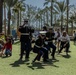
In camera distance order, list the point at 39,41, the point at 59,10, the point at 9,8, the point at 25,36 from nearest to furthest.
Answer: the point at 39,41 < the point at 25,36 < the point at 9,8 < the point at 59,10

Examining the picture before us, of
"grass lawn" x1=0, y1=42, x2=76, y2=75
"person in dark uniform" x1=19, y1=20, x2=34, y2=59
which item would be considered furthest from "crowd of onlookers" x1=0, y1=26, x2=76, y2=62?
"grass lawn" x1=0, y1=42, x2=76, y2=75

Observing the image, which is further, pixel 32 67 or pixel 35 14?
pixel 35 14

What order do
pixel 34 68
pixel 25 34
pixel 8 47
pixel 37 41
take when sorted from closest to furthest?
pixel 34 68, pixel 37 41, pixel 25 34, pixel 8 47

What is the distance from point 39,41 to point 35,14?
71.9m

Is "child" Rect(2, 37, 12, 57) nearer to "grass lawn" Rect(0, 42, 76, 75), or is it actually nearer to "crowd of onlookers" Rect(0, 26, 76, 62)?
"crowd of onlookers" Rect(0, 26, 76, 62)

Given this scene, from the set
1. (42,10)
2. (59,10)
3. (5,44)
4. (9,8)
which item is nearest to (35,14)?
(42,10)

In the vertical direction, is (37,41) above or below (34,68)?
above

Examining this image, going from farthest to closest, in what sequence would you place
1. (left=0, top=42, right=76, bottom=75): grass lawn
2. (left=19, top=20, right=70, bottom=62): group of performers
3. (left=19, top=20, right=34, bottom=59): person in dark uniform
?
(left=19, top=20, right=34, bottom=59): person in dark uniform
(left=19, top=20, right=70, bottom=62): group of performers
(left=0, top=42, right=76, bottom=75): grass lawn

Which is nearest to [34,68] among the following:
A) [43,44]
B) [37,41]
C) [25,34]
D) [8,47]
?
[37,41]

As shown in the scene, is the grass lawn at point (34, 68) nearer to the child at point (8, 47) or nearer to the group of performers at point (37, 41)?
the group of performers at point (37, 41)

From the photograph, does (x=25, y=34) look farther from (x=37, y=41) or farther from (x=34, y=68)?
(x=34, y=68)

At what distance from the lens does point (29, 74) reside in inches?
443

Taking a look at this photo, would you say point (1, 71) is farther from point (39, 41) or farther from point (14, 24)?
point (14, 24)

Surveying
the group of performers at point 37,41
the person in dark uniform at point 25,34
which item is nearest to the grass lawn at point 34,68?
the group of performers at point 37,41
